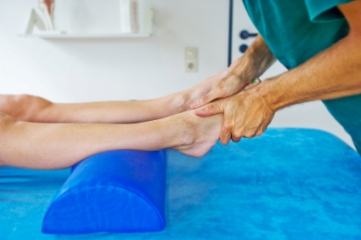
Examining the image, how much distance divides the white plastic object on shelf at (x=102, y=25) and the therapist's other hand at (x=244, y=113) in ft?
3.13

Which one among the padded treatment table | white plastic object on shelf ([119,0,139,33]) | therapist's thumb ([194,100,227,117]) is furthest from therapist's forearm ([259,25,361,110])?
white plastic object on shelf ([119,0,139,33])

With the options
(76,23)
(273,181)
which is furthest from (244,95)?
(76,23)

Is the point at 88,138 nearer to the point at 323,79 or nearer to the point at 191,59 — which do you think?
the point at 323,79

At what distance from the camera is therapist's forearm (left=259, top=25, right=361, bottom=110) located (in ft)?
2.25

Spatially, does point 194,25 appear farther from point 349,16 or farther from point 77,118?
point 349,16

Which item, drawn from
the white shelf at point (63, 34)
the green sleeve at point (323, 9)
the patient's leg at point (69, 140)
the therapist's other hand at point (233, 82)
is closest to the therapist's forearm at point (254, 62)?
the therapist's other hand at point (233, 82)

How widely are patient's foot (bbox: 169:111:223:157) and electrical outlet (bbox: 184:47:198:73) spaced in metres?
1.07

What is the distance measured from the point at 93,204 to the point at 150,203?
11cm

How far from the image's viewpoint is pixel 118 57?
200 cm

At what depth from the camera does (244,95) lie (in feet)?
3.15

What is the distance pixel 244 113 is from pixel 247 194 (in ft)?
0.69

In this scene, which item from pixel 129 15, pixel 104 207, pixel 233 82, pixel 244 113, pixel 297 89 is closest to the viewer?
pixel 104 207

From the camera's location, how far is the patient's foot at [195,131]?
3.17 feet

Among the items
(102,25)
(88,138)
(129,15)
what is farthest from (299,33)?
(102,25)
